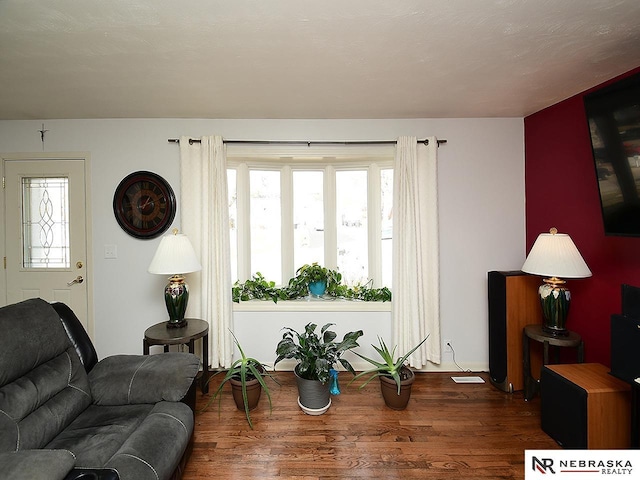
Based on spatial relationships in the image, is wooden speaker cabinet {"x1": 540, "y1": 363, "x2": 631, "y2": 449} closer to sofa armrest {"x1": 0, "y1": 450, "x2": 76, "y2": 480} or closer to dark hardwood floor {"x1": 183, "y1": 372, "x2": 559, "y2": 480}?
dark hardwood floor {"x1": 183, "y1": 372, "x2": 559, "y2": 480}

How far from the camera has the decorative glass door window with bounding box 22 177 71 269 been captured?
10.2 feet

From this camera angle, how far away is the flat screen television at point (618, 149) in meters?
1.74

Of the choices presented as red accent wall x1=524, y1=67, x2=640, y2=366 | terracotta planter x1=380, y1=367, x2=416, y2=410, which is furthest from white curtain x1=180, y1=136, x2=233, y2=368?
red accent wall x1=524, y1=67, x2=640, y2=366

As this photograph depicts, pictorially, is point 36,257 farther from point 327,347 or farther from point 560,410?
point 560,410

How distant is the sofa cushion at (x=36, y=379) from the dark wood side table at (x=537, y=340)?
307cm

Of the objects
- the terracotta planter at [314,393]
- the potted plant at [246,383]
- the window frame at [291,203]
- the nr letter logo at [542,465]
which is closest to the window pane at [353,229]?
the window frame at [291,203]

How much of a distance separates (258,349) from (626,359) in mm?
2761

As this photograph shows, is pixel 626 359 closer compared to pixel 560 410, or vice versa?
pixel 626 359

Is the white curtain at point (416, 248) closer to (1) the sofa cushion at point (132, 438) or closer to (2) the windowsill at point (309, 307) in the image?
(2) the windowsill at point (309, 307)

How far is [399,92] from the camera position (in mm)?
2482

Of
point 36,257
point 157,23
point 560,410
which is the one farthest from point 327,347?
point 36,257

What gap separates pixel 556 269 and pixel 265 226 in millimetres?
2815

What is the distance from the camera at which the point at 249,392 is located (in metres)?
2.42

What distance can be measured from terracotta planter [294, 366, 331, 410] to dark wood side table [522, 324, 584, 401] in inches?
64.6
